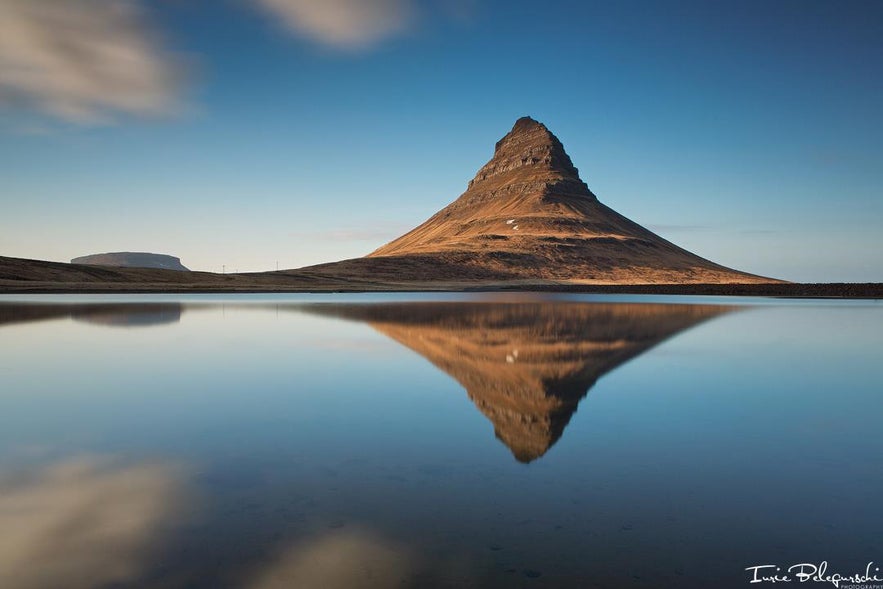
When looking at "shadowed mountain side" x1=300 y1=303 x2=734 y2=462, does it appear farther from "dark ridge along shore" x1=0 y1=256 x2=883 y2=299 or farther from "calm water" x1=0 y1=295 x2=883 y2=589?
"dark ridge along shore" x1=0 y1=256 x2=883 y2=299

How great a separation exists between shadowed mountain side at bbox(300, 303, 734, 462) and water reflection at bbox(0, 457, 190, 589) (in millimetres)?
5632

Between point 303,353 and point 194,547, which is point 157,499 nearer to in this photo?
point 194,547

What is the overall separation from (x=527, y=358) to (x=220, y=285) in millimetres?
112549

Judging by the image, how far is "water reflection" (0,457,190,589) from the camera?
566cm

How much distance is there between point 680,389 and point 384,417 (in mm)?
8793

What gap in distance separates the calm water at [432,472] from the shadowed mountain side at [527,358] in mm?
135

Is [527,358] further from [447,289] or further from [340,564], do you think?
[447,289]

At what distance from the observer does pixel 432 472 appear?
884 cm

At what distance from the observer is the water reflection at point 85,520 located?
223 inches

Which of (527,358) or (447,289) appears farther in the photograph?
(447,289)

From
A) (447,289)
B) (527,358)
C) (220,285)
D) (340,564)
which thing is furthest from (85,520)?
(447,289)
